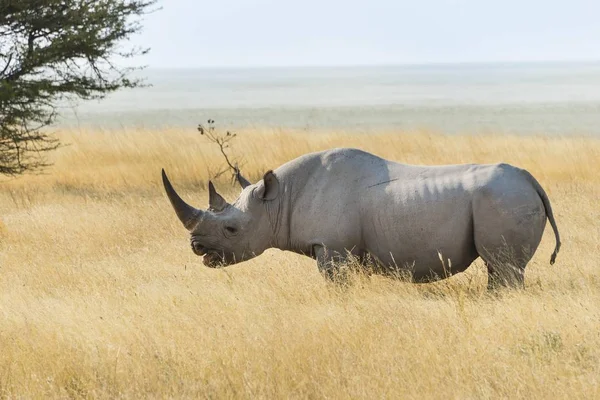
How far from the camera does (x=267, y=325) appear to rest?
23.9 feet

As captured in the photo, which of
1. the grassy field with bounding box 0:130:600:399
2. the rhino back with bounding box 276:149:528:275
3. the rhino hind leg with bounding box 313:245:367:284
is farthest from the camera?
the rhino hind leg with bounding box 313:245:367:284

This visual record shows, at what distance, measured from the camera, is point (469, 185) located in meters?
8.06

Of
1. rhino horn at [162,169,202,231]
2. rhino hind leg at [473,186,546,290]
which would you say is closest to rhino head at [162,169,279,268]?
rhino horn at [162,169,202,231]

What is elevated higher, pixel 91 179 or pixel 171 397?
pixel 171 397

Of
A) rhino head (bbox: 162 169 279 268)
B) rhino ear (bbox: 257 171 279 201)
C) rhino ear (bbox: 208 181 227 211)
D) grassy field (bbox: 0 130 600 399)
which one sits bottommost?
grassy field (bbox: 0 130 600 399)

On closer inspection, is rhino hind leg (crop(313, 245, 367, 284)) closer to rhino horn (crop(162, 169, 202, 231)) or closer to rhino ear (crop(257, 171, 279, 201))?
rhino ear (crop(257, 171, 279, 201))

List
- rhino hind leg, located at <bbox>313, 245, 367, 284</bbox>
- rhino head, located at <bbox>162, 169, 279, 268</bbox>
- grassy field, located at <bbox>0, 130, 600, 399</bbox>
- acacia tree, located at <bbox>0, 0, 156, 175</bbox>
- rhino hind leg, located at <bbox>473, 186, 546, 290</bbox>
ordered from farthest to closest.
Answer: acacia tree, located at <bbox>0, 0, 156, 175</bbox>, rhino head, located at <bbox>162, 169, 279, 268</bbox>, rhino hind leg, located at <bbox>313, 245, 367, 284</bbox>, rhino hind leg, located at <bbox>473, 186, 546, 290</bbox>, grassy field, located at <bbox>0, 130, 600, 399</bbox>

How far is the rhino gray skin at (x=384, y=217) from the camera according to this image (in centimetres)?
801

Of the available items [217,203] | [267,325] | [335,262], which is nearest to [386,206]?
[335,262]

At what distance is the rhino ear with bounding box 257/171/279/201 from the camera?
335 inches

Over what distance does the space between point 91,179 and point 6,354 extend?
1141 cm

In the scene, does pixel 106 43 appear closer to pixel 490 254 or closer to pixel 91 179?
pixel 91 179

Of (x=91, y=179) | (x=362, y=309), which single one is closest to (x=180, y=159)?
(x=91, y=179)

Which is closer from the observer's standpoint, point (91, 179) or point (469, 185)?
point (469, 185)
